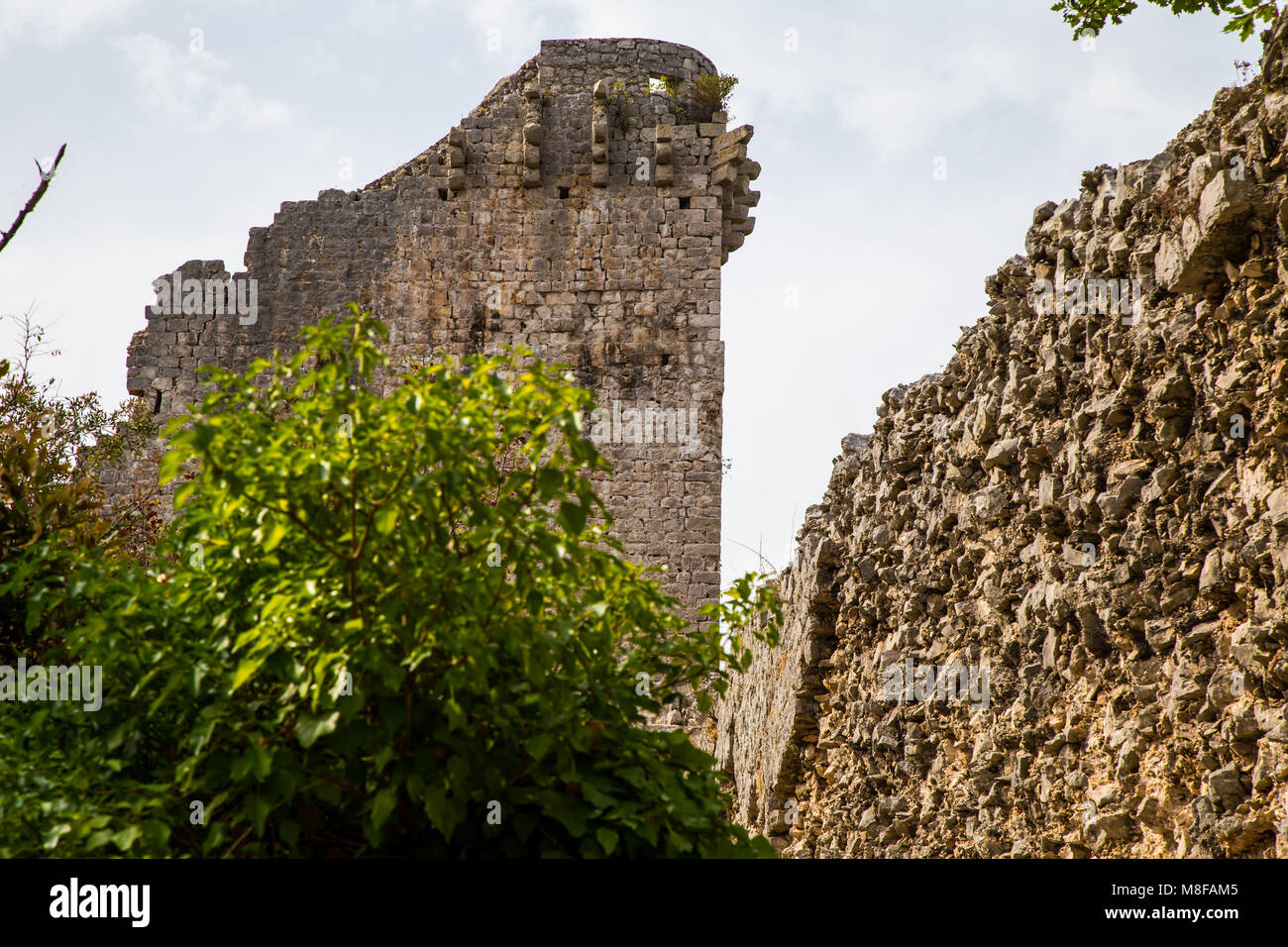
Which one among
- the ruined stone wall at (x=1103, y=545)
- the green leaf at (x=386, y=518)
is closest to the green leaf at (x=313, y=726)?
the green leaf at (x=386, y=518)

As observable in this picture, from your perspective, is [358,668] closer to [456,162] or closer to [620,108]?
[456,162]

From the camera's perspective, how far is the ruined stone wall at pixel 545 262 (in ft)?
49.8

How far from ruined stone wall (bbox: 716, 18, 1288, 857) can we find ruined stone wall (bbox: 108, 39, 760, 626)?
8140mm

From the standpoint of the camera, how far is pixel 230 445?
8.95 feet

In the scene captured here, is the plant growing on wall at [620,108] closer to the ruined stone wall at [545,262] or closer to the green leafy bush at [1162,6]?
the ruined stone wall at [545,262]

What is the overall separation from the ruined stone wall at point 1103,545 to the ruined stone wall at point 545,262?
26.7ft

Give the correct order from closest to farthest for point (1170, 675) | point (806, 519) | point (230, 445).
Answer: point (230, 445)
point (1170, 675)
point (806, 519)

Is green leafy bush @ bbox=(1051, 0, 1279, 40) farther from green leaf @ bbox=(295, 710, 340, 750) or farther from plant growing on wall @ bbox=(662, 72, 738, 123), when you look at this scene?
Answer: plant growing on wall @ bbox=(662, 72, 738, 123)

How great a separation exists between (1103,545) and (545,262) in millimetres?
11901

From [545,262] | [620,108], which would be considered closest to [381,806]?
[545,262]
